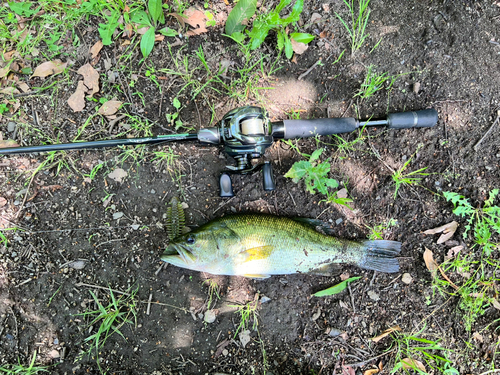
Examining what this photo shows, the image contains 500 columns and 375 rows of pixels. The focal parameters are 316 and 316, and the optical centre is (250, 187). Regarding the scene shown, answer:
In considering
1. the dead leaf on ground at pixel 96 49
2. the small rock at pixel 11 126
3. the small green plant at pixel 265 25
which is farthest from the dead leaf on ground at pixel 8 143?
the small green plant at pixel 265 25

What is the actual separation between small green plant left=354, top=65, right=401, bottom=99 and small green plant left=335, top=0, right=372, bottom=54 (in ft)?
1.04

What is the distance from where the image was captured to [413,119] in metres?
3.23

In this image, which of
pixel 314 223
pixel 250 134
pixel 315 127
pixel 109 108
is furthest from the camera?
pixel 109 108

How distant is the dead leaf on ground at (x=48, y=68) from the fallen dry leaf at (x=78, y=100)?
0.32m

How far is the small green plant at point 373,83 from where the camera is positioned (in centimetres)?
356

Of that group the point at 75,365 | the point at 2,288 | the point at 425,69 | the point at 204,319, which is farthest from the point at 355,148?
the point at 2,288

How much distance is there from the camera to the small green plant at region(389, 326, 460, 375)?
3.49m

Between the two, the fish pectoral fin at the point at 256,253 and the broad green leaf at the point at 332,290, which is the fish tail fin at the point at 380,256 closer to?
the broad green leaf at the point at 332,290

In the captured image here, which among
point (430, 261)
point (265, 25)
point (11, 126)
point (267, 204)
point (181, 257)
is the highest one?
point (265, 25)

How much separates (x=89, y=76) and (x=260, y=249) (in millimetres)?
2733

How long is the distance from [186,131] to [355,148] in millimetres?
1928

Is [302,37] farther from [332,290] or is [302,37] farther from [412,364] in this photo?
[412,364]

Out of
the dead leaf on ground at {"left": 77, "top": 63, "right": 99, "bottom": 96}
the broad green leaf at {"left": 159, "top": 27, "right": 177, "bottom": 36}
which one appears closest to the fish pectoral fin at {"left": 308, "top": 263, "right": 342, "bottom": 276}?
the broad green leaf at {"left": 159, "top": 27, "right": 177, "bottom": 36}

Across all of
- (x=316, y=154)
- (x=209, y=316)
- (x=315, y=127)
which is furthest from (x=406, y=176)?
(x=209, y=316)
